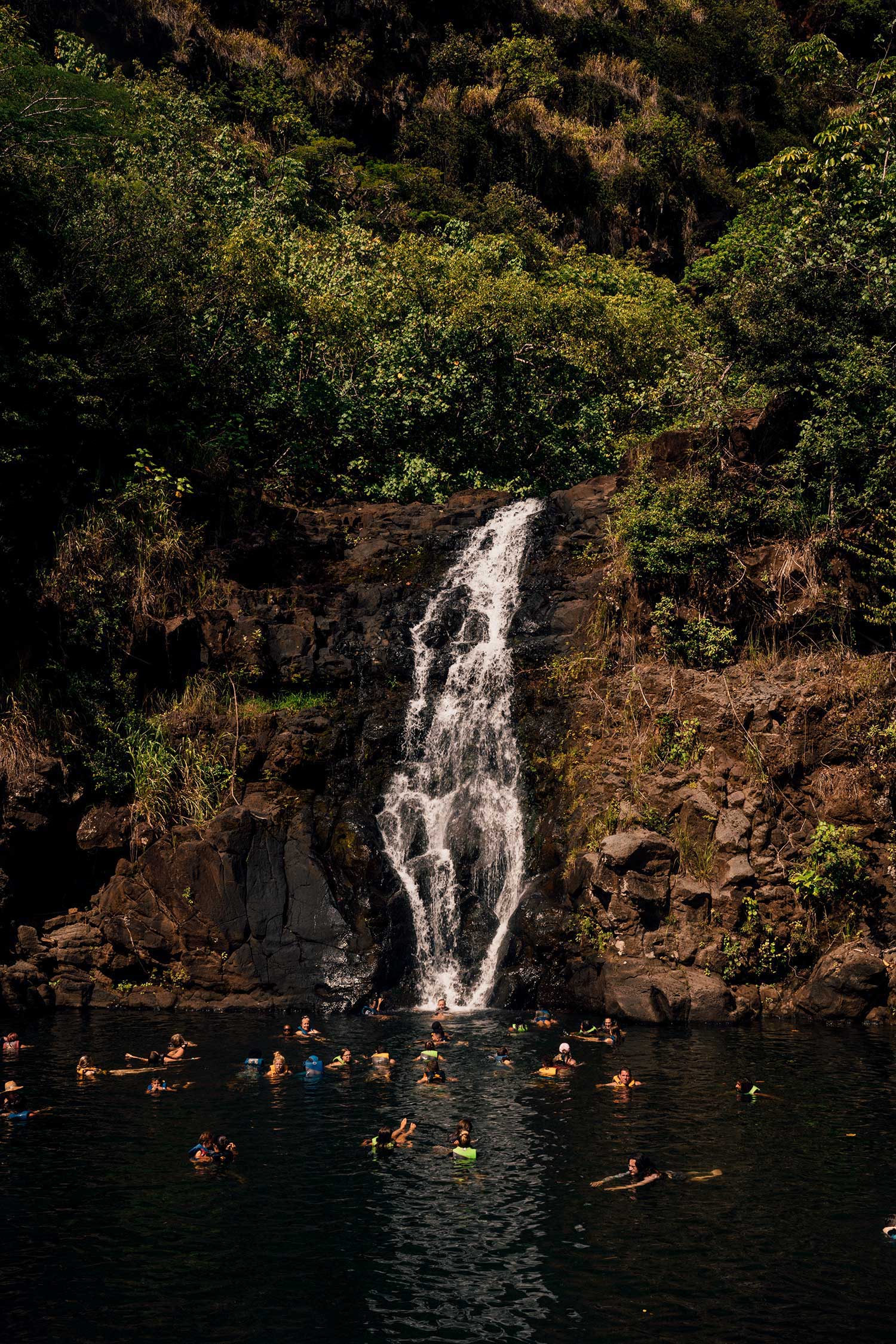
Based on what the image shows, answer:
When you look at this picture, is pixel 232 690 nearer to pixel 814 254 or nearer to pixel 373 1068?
pixel 373 1068

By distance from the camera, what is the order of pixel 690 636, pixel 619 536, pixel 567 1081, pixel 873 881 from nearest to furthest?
pixel 567 1081
pixel 873 881
pixel 690 636
pixel 619 536

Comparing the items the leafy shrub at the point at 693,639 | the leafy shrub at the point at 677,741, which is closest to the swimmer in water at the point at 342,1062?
the leafy shrub at the point at 677,741

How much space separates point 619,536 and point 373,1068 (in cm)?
1907

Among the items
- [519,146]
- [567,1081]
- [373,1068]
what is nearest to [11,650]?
[373,1068]

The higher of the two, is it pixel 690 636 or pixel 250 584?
pixel 250 584

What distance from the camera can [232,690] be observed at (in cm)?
3497

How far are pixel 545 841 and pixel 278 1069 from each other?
10.6m

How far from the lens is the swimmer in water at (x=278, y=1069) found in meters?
22.6

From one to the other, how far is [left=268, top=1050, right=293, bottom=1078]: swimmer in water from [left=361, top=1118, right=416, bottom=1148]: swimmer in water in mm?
3827

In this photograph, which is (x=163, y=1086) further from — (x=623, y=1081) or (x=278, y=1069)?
(x=623, y=1081)

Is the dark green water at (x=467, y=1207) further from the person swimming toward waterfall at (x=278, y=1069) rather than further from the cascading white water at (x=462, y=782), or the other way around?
the cascading white water at (x=462, y=782)

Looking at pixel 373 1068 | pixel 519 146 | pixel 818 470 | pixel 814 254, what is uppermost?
pixel 519 146

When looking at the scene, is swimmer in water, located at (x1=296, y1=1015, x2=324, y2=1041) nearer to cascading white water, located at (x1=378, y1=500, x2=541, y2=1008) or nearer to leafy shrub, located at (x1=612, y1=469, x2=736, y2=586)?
cascading white water, located at (x1=378, y1=500, x2=541, y2=1008)

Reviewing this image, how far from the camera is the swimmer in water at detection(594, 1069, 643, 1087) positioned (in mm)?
21016
